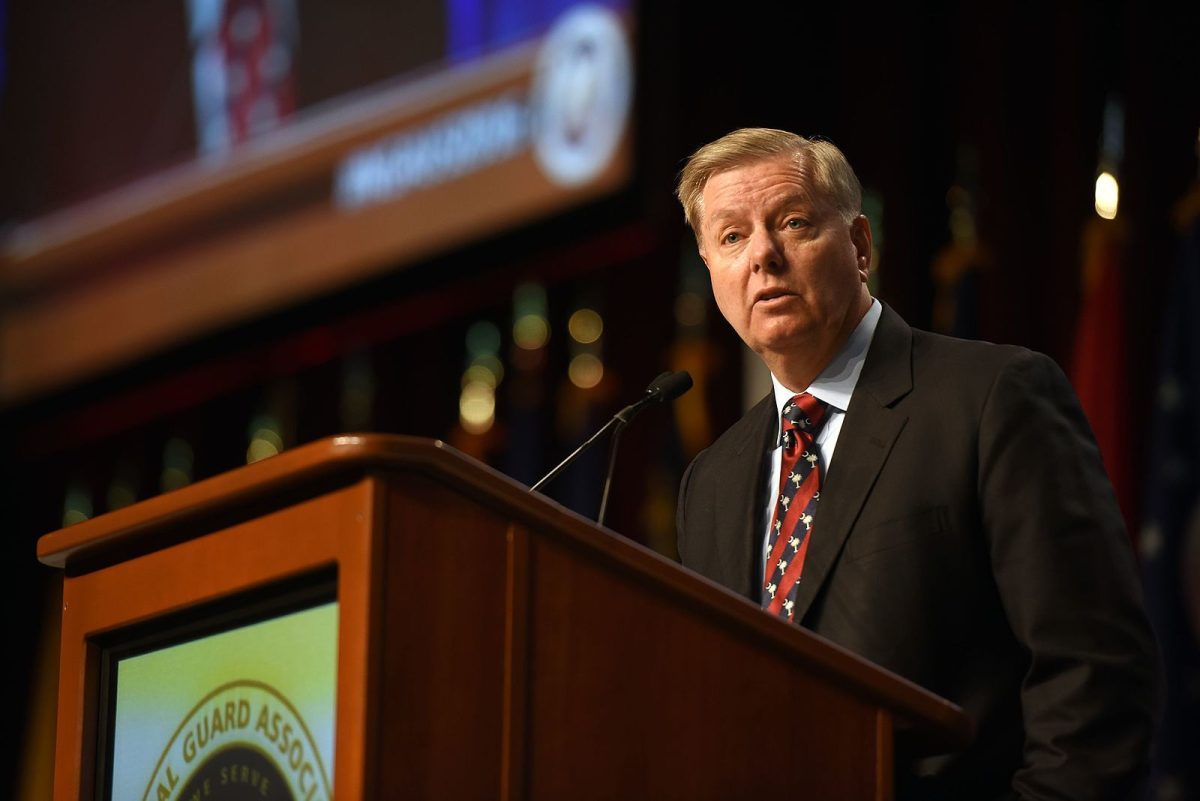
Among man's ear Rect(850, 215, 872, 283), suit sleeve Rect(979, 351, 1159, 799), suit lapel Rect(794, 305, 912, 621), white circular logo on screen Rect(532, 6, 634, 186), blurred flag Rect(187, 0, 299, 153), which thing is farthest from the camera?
blurred flag Rect(187, 0, 299, 153)

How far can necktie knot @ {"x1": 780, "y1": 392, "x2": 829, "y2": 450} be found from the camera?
204cm

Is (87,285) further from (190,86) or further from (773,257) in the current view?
(773,257)

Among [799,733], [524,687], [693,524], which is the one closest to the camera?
[524,687]

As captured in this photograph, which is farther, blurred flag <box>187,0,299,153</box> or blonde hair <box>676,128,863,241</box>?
blurred flag <box>187,0,299,153</box>

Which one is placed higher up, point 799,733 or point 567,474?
point 567,474

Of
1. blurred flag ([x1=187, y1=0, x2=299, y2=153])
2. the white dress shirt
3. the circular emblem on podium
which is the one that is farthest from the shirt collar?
blurred flag ([x1=187, y1=0, x2=299, y2=153])

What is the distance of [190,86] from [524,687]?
167 inches

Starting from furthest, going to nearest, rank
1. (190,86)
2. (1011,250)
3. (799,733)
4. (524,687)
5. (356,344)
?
1. (356,344)
2. (190,86)
3. (1011,250)
4. (799,733)
5. (524,687)

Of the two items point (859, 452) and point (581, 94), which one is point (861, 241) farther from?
point (581, 94)

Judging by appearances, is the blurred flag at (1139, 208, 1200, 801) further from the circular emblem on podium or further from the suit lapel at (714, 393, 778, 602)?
the circular emblem on podium

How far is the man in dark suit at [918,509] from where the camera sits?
1.65 meters

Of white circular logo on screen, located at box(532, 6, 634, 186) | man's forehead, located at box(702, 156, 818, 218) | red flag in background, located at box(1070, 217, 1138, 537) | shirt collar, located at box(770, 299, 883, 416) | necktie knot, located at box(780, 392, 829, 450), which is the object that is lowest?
necktie knot, located at box(780, 392, 829, 450)

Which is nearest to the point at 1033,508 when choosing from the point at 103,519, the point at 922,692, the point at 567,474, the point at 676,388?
the point at 922,692

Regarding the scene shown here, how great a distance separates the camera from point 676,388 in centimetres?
206
